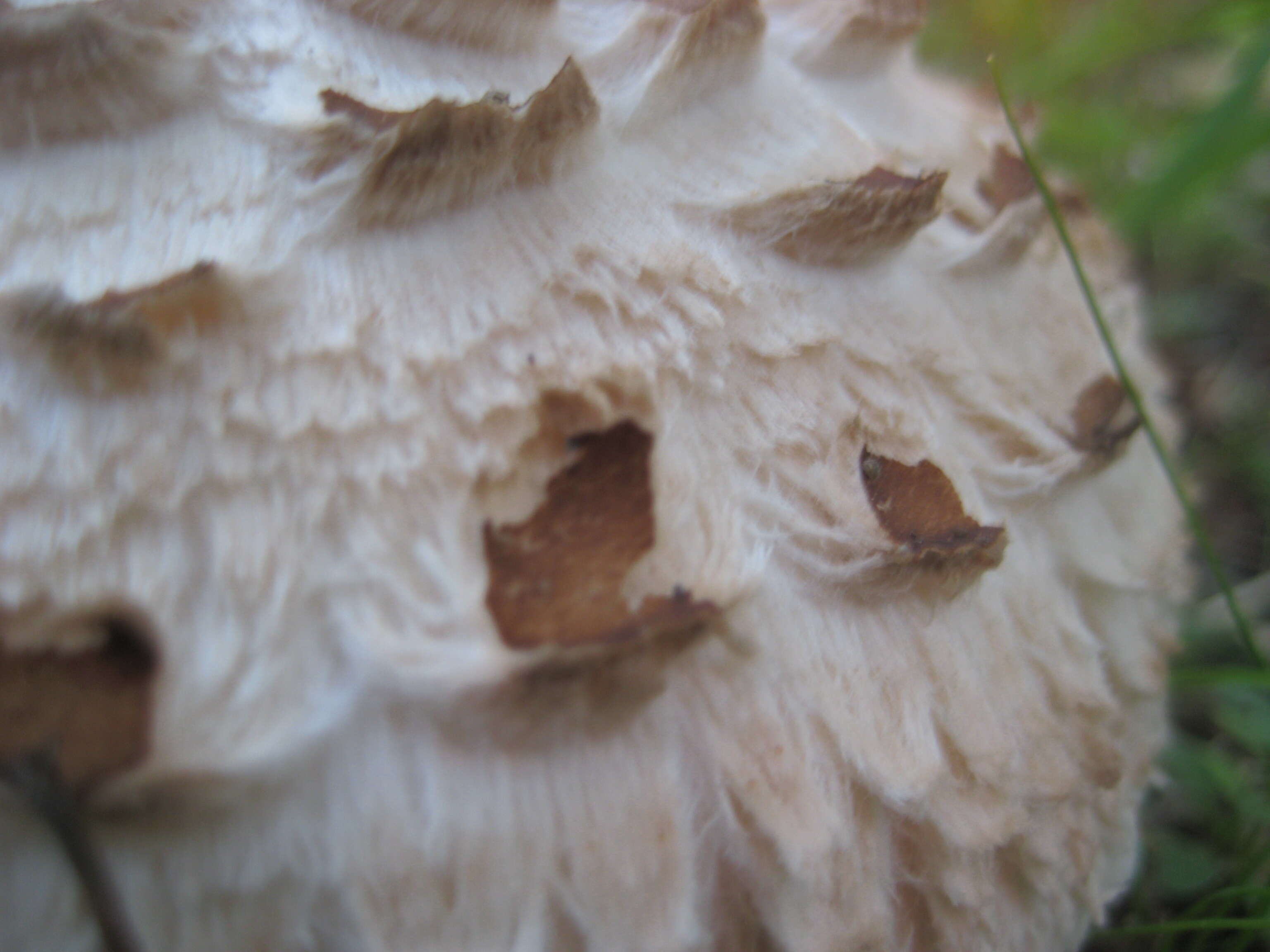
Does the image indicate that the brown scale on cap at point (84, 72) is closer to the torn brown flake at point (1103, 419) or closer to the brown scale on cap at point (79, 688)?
the brown scale on cap at point (79, 688)

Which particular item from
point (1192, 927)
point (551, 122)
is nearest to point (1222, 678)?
point (1192, 927)

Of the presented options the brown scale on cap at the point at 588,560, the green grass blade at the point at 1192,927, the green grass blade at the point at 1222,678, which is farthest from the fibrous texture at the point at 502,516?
the green grass blade at the point at 1222,678

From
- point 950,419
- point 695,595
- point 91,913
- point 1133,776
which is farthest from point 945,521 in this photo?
point 91,913

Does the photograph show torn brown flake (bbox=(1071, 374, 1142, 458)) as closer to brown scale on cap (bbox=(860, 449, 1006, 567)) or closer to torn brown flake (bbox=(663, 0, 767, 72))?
brown scale on cap (bbox=(860, 449, 1006, 567))

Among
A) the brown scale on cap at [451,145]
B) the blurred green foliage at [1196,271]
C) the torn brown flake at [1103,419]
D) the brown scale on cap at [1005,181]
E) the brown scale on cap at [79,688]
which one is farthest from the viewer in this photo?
the blurred green foliage at [1196,271]

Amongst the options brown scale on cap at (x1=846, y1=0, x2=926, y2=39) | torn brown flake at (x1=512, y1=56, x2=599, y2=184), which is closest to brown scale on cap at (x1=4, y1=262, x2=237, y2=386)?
torn brown flake at (x1=512, y1=56, x2=599, y2=184)

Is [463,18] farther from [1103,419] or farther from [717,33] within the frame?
[1103,419]
